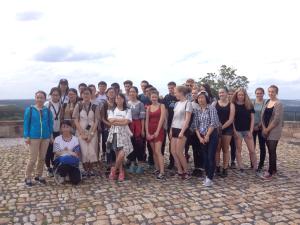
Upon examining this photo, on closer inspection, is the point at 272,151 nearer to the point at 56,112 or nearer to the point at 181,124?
the point at 181,124

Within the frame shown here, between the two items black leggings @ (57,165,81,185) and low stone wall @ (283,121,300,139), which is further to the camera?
low stone wall @ (283,121,300,139)

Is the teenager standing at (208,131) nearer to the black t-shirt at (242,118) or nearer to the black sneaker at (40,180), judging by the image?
the black t-shirt at (242,118)

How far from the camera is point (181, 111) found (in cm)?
700

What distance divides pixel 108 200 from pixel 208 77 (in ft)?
50.8

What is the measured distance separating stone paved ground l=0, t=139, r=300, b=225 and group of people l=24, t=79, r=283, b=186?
36cm

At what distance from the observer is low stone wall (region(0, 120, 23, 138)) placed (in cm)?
1445

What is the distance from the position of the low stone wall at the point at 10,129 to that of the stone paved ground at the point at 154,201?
742 centimetres

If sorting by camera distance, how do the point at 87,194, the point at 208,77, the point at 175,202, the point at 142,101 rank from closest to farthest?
the point at 175,202
the point at 87,194
the point at 142,101
the point at 208,77

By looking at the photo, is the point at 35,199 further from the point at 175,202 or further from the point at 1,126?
the point at 1,126

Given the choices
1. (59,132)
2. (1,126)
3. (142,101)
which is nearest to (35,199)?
(59,132)

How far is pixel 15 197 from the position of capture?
607cm

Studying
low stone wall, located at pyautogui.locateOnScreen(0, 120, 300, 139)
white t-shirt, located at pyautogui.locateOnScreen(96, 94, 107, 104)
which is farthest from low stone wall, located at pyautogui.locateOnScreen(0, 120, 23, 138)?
white t-shirt, located at pyautogui.locateOnScreen(96, 94, 107, 104)

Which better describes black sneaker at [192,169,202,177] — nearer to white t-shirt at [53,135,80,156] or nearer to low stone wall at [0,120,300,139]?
white t-shirt at [53,135,80,156]

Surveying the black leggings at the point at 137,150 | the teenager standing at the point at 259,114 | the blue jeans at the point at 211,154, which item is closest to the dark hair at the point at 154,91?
the black leggings at the point at 137,150
